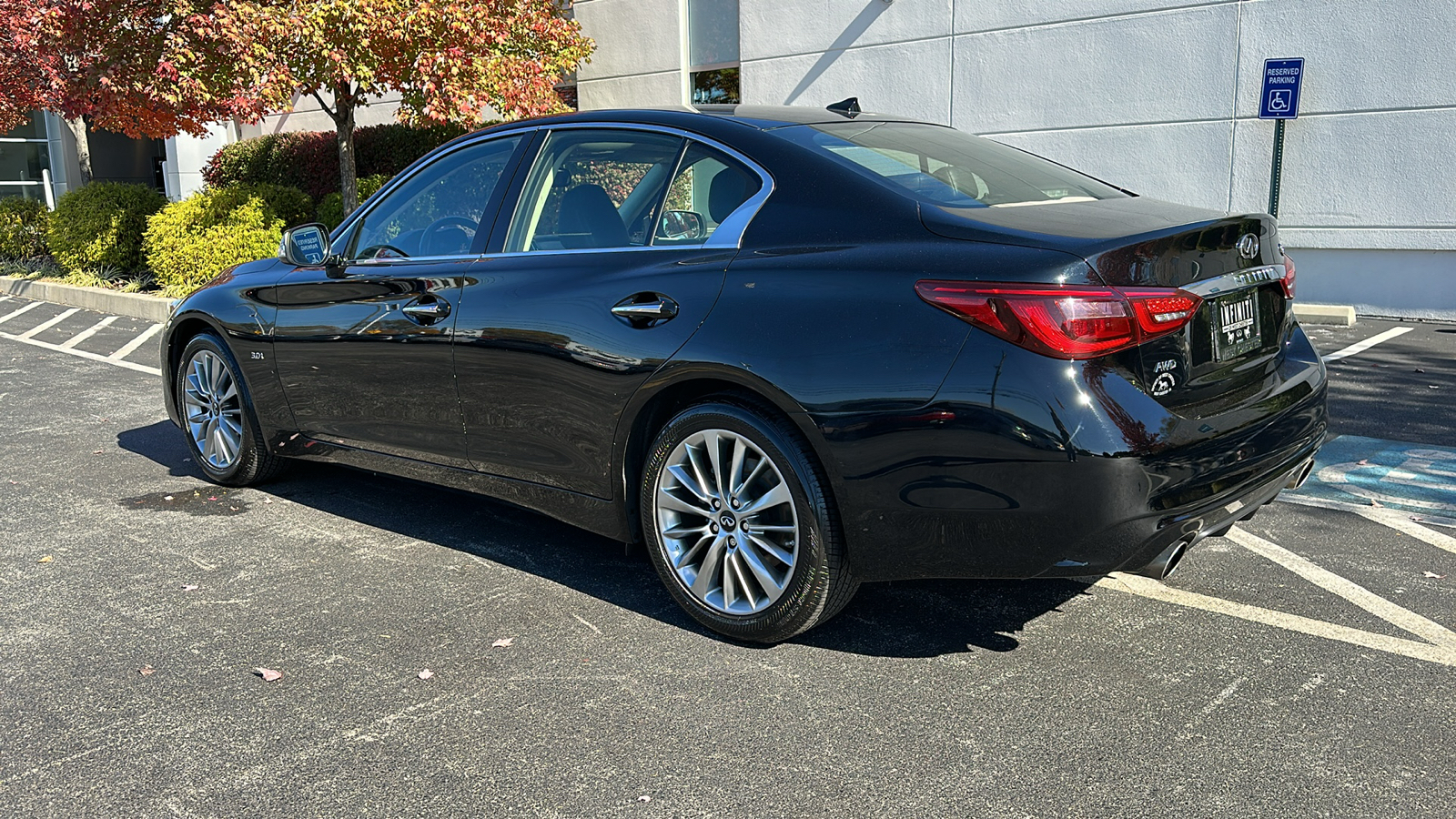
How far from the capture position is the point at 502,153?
4.57 metres

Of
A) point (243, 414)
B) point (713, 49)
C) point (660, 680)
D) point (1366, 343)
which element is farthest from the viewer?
point (713, 49)

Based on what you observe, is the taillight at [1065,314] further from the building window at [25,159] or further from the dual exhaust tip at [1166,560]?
the building window at [25,159]

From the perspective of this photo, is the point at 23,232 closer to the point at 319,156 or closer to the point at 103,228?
the point at 103,228

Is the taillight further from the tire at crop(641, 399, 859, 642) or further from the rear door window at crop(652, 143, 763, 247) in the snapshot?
the rear door window at crop(652, 143, 763, 247)

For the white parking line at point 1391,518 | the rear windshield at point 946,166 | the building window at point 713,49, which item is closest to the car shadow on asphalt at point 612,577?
the rear windshield at point 946,166

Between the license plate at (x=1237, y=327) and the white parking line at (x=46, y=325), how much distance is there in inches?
464

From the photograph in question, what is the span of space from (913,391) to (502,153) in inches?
85.3

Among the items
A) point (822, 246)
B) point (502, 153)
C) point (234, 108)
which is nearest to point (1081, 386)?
point (822, 246)

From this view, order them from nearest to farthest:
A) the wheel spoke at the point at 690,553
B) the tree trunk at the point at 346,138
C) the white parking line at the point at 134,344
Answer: the wheel spoke at the point at 690,553, the white parking line at the point at 134,344, the tree trunk at the point at 346,138

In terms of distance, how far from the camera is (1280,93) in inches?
421

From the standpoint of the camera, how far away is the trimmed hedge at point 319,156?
56.0 ft

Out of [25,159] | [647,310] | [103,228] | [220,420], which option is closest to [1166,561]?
[647,310]

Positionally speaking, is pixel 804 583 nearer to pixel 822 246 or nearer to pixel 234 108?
pixel 822 246

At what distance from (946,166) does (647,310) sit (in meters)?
1.09
